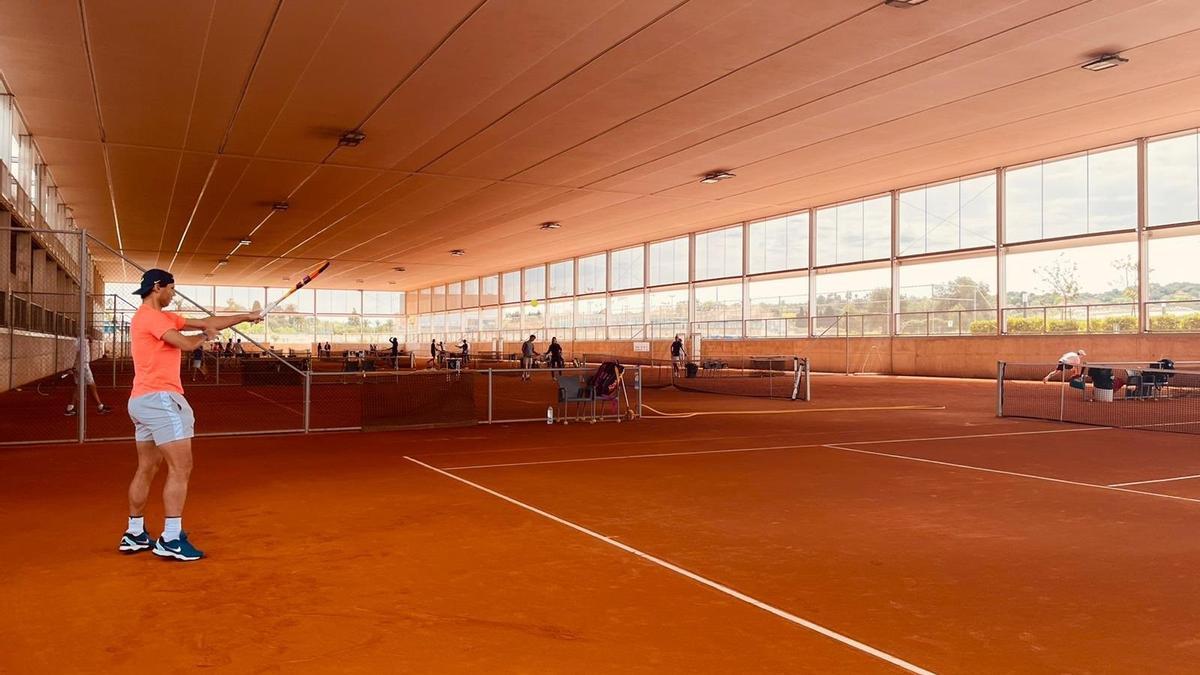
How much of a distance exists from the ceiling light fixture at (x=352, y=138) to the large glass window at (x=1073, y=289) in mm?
22959

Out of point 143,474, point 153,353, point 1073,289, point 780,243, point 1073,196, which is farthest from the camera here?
point 780,243

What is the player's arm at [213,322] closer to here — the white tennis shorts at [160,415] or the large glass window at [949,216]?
the white tennis shorts at [160,415]

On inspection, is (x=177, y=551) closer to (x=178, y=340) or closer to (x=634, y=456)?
(x=178, y=340)

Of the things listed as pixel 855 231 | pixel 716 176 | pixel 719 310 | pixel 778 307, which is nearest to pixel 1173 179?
pixel 855 231

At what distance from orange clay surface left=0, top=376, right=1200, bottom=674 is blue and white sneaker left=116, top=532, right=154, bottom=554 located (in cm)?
19

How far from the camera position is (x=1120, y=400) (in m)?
21.1

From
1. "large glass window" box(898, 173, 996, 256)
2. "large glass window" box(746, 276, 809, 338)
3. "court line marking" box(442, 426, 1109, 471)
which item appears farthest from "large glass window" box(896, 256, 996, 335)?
"court line marking" box(442, 426, 1109, 471)

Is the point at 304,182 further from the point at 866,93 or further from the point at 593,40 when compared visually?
the point at 866,93

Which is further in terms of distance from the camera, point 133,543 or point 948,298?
point 948,298

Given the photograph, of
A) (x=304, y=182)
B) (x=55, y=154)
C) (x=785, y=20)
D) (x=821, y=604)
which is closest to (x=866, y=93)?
(x=785, y=20)

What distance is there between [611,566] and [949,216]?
3057 cm

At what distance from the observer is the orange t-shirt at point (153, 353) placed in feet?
19.0

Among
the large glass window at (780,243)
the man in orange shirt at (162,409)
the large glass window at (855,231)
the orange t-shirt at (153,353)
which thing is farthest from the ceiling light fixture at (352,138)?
the large glass window at (780,243)

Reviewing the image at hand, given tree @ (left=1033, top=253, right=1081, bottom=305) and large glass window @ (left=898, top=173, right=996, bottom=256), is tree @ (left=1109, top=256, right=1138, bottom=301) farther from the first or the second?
large glass window @ (left=898, top=173, right=996, bottom=256)
